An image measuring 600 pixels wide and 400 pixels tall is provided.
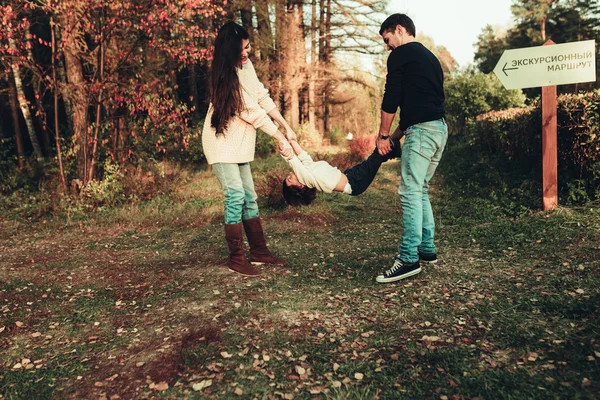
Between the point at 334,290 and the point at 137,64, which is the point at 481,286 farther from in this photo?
the point at 137,64

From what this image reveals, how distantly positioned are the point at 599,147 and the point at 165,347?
215 inches

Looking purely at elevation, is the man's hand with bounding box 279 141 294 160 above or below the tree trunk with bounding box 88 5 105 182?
below

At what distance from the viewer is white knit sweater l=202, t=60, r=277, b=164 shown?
12.6 ft

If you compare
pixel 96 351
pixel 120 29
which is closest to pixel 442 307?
pixel 96 351

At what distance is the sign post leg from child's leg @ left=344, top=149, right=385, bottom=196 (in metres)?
2.84

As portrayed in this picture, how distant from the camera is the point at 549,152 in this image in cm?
559

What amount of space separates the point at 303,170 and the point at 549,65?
11.8 feet

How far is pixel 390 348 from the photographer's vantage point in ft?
9.20

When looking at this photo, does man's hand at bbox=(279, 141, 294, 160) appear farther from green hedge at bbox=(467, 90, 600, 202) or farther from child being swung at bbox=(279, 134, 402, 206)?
green hedge at bbox=(467, 90, 600, 202)

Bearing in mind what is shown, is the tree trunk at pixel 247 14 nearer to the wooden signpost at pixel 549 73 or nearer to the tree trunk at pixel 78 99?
the tree trunk at pixel 78 99

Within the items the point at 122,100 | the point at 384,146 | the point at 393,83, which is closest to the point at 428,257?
the point at 384,146

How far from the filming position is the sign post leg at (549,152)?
18.2ft

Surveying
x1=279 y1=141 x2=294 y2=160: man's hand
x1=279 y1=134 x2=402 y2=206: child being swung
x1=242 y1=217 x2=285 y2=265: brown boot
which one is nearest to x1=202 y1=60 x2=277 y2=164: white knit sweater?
x1=279 y1=141 x2=294 y2=160: man's hand

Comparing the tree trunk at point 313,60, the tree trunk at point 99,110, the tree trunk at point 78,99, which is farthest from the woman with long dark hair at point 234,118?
the tree trunk at point 313,60
